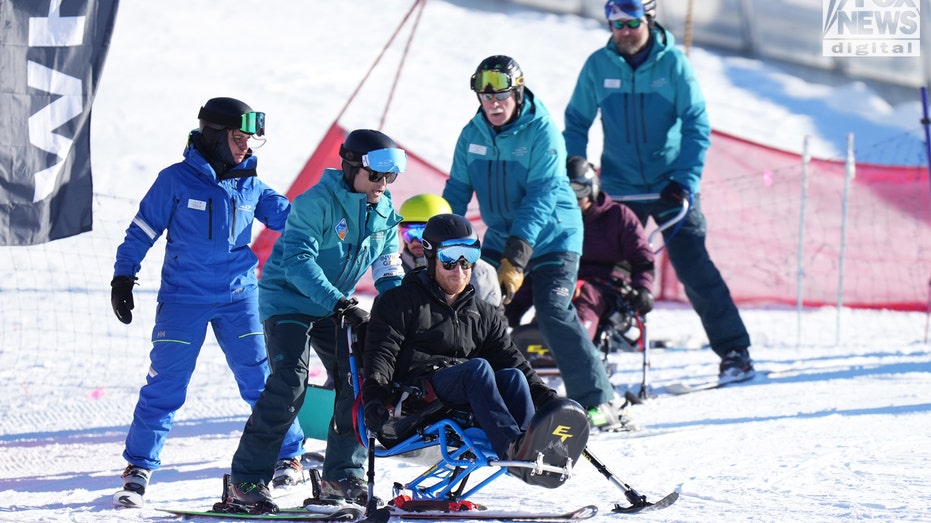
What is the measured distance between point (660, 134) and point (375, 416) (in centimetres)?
391

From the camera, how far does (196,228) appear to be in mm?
5652

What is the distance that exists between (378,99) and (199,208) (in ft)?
39.7

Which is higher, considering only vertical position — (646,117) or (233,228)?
(646,117)

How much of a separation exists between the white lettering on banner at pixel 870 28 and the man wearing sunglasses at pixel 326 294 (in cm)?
1379

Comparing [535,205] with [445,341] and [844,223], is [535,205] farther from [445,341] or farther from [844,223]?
[844,223]

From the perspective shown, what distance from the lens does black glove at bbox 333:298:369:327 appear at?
5074 mm

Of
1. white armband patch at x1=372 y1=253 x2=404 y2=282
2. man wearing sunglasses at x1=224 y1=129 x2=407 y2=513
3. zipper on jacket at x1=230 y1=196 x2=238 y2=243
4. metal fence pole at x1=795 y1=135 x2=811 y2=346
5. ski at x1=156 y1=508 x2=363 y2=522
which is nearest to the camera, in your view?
ski at x1=156 y1=508 x2=363 y2=522

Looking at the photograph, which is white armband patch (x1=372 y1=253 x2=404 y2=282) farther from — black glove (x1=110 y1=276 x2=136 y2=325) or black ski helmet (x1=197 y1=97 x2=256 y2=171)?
→ black glove (x1=110 y1=276 x2=136 y2=325)

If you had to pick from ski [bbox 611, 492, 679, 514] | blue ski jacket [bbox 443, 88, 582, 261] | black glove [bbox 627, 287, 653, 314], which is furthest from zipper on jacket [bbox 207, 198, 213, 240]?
black glove [bbox 627, 287, 653, 314]

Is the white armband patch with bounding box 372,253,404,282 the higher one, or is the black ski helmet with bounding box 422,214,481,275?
the black ski helmet with bounding box 422,214,481,275

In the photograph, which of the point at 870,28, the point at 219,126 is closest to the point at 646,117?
the point at 219,126

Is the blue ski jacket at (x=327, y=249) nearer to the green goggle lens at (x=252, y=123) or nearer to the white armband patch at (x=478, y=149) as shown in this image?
the green goggle lens at (x=252, y=123)

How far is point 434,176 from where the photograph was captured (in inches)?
431

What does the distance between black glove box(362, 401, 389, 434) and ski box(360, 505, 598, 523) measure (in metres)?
0.29
